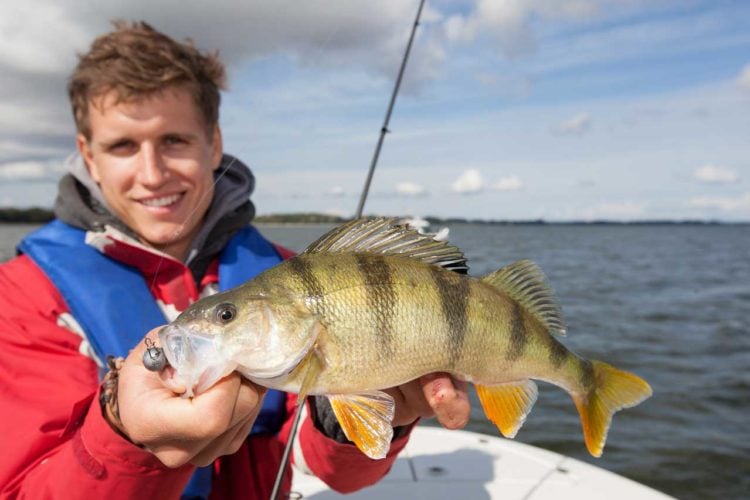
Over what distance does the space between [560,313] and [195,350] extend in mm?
1495

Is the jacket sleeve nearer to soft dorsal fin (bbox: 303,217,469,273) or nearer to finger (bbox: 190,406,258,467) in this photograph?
finger (bbox: 190,406,258,467)

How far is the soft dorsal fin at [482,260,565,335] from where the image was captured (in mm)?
2436

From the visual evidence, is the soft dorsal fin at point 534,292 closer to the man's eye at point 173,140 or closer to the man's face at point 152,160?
the man's face at point 152,160

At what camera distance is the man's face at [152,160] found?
3.08 m

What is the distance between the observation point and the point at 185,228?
3318 millimetres

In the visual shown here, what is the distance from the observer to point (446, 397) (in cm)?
228

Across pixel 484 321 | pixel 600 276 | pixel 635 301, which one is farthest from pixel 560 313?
pixel 600 276

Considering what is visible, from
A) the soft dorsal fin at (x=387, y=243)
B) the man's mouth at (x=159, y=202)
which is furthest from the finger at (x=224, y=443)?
the man's mouth at (x=159, y=202)

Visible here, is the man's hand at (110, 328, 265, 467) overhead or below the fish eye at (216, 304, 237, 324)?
below

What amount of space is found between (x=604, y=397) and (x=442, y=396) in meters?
0.81

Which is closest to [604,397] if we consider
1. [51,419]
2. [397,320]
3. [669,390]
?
[397,320]

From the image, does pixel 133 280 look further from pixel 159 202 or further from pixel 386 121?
pixel 386 121

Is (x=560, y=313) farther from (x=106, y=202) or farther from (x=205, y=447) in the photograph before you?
(x=106, y=202)

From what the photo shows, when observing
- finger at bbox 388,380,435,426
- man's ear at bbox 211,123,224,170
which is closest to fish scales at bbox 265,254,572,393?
finger at bbox 388,380,435,426
